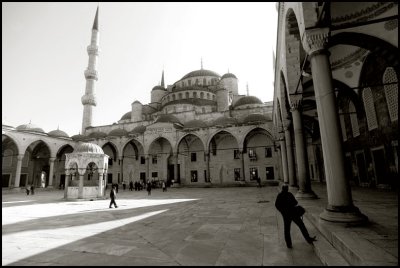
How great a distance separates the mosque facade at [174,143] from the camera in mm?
24266

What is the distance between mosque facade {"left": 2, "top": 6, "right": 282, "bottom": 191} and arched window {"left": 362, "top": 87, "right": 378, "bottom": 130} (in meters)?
10.9

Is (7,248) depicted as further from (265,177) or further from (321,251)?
(265,177)

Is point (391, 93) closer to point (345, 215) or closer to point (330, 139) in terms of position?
point (330, 139)

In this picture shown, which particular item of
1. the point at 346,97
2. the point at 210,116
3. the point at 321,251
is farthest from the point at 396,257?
the point at 210,116

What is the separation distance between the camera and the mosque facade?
2427cm

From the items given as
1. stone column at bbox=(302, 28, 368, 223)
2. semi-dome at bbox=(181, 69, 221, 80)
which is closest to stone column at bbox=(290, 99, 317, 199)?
stone column at bbox=(302, 28, 368, 223)

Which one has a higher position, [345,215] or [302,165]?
[302,165]

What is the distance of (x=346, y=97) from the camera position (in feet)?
44.2

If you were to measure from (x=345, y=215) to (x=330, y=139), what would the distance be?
4.35ft

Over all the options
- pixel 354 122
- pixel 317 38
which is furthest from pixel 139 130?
pixel 317 38

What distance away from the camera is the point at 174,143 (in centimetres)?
2488

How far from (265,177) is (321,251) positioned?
70.8 ft

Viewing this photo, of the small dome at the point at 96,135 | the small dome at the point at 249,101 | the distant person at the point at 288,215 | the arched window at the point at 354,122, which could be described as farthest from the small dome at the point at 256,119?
the distant person at the point at 288,215

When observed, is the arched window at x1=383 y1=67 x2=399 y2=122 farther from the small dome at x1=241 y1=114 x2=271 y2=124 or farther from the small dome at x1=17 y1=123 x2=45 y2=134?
the small dome at x1=17 y1=123 x2=45 y2=134
